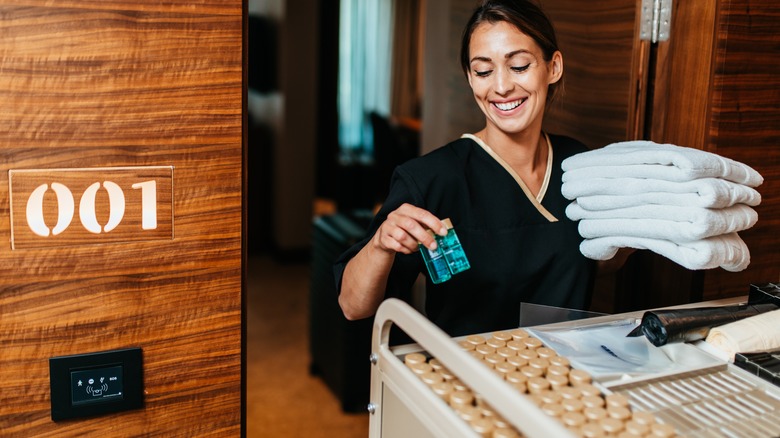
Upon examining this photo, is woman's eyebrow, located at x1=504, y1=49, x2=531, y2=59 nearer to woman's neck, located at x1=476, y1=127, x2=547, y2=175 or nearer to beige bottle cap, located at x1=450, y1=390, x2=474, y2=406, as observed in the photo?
woman's neck, located at x1=476, y1=127, x2=547, y2=175

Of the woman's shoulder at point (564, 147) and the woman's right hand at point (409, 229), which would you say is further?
the woman's shoulder at point (564, 147)

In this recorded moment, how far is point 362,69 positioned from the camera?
262 inches

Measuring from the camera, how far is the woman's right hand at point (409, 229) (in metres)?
1.11

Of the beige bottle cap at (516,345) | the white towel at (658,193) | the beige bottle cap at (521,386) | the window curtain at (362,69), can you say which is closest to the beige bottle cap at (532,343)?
the beige bottle cap at (516,345)

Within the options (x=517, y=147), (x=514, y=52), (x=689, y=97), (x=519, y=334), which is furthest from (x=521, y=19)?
(x=519, y=334)

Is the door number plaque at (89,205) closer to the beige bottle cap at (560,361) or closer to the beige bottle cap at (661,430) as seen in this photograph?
the beige bottle cap at (560,361)

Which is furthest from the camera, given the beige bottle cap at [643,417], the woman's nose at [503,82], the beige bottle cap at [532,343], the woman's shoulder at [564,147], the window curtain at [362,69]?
the window curtain at [362,69]

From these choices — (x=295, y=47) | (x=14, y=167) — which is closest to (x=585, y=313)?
(x=14, y=167)

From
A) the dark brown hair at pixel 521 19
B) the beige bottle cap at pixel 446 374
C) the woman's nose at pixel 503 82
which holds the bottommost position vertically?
the beige bottle cap at pixel 446 374

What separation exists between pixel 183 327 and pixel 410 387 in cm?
39

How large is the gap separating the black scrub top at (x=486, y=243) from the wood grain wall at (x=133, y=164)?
30 cm

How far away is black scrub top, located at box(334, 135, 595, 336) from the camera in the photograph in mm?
1376

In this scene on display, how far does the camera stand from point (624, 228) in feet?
4.20

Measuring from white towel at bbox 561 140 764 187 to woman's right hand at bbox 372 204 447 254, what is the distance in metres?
0.36
